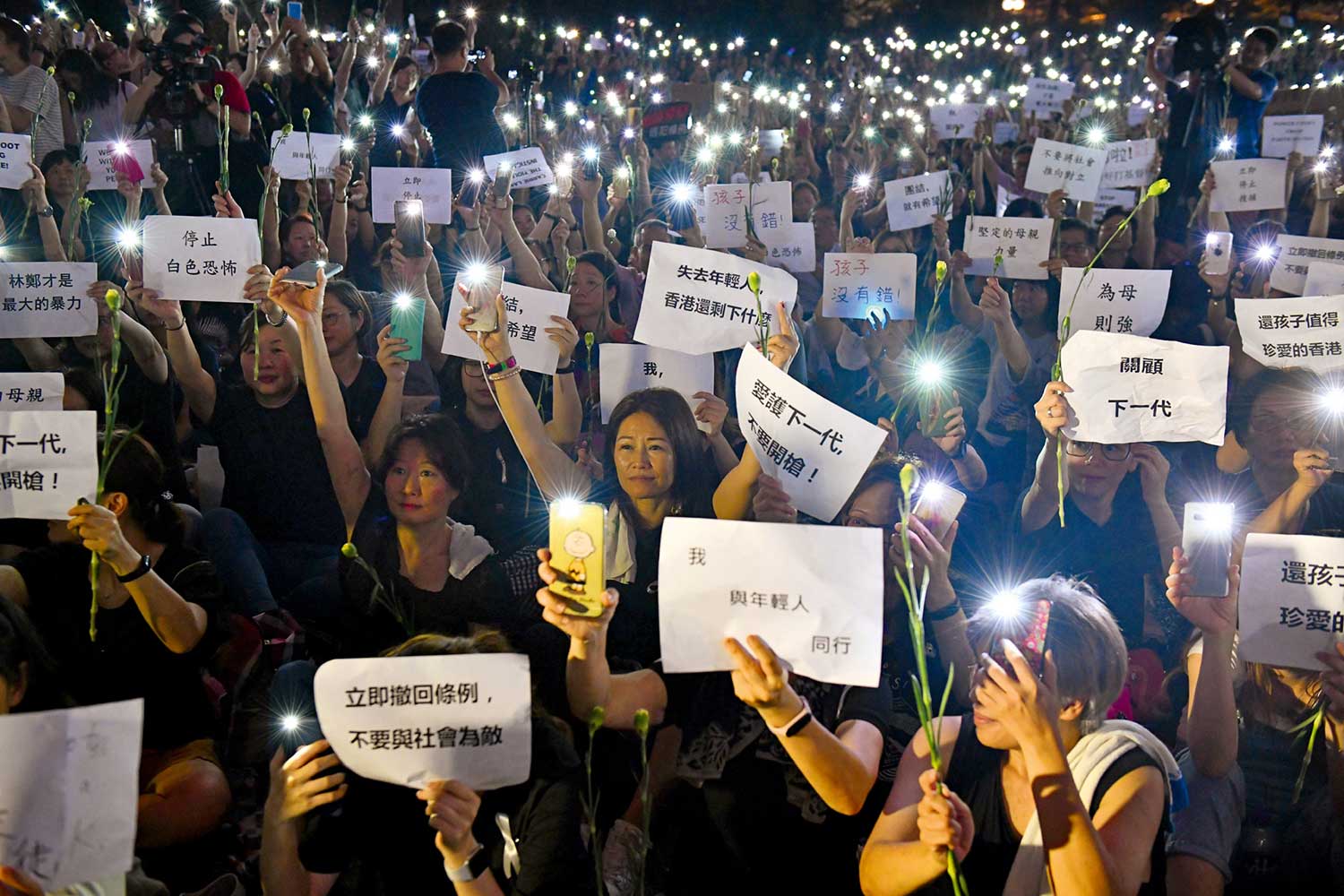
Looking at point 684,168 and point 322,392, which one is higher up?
point 684,168

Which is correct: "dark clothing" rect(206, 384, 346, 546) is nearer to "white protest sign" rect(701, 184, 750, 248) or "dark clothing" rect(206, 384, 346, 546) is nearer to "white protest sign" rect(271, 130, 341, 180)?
"white protest sign" rect(271, 130, 341, 180)

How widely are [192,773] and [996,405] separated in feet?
12.2

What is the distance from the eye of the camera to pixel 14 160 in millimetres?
4629

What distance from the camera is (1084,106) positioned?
11.1m

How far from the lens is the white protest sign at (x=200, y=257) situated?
12.3ft

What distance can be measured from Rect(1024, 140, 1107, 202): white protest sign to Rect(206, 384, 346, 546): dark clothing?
4.60 meters

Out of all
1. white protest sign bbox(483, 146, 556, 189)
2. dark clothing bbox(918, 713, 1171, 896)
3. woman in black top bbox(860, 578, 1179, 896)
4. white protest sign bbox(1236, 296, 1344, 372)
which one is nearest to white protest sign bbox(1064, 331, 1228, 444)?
white protest sign bbox(1236, 296, 1344, 372)

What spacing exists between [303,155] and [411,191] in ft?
2.28

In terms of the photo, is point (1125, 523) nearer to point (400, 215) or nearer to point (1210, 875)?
point (1210, 875)

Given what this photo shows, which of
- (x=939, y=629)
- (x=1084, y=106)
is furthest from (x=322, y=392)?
(x=1084, y=106)

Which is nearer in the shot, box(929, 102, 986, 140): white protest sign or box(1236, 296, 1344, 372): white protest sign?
box(1236, 296, 1344, 372): white protest sign

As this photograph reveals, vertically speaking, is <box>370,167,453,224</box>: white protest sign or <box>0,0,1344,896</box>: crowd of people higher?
<box>370,167,453,224</box>: white protest sign

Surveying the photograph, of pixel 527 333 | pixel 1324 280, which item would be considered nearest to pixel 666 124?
pixel 527 333

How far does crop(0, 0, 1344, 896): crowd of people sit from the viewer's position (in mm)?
2291
